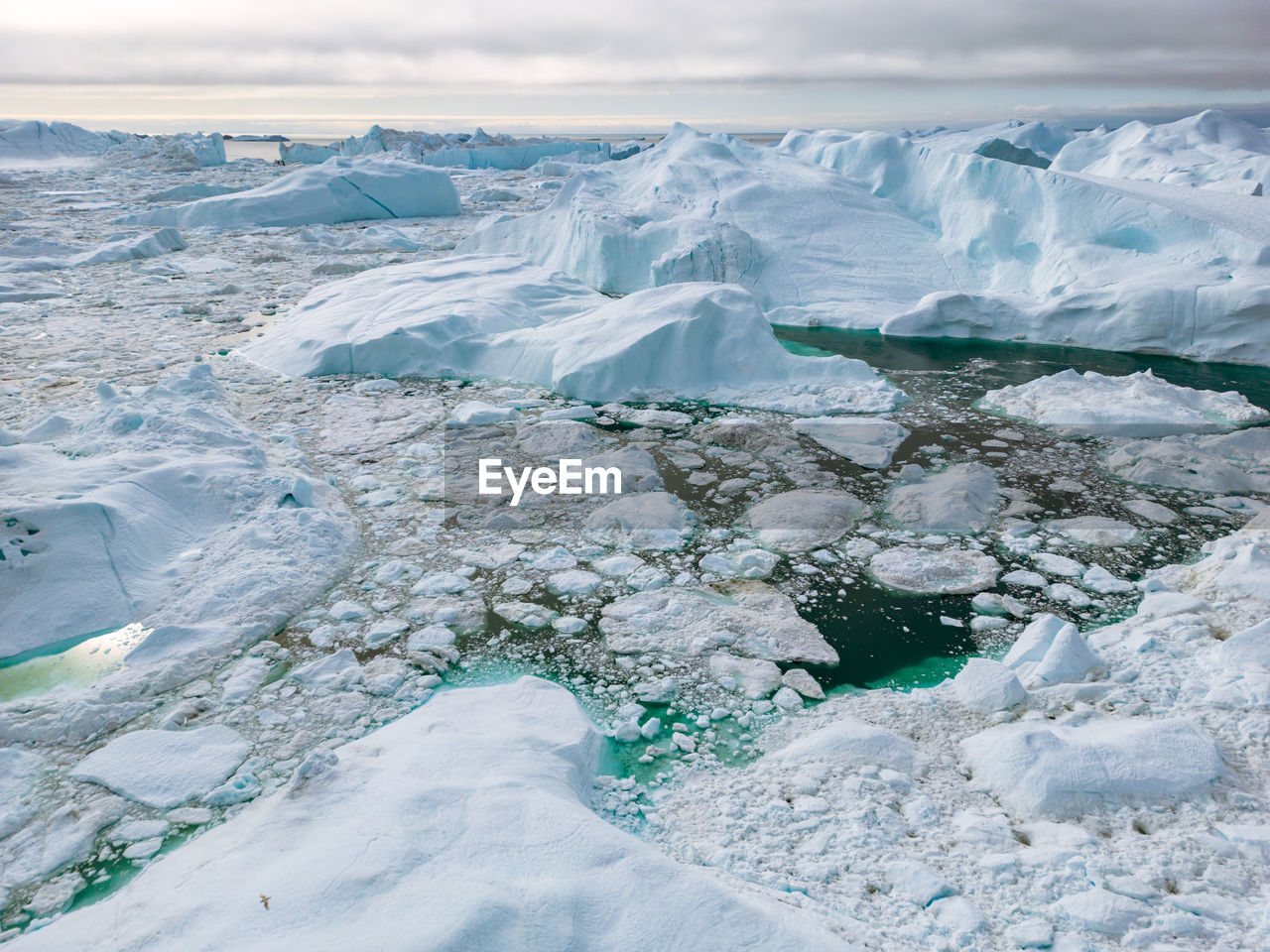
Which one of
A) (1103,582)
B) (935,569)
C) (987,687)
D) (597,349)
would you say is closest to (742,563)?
(935,569)

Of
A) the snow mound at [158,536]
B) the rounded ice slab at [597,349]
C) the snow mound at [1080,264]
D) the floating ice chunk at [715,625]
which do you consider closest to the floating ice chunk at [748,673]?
the floating ice chunk at [715,625]

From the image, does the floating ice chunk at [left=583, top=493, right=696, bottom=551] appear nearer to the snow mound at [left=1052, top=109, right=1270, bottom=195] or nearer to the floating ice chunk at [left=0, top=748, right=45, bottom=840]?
the floating ice chunk at [left=0, top=748, right=45, bottom=840]

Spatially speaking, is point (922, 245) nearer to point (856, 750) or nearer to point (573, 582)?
point (573, 582)

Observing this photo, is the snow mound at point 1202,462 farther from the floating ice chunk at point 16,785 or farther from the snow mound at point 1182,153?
the snow mound at point 1182,153

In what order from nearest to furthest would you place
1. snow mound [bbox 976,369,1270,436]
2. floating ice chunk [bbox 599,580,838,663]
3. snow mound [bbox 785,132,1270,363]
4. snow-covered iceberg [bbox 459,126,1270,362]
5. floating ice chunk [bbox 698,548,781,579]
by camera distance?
floating ice chunk [bbox 599,580,838,663] → floating ice chunk [bbox 698,548,781,579] → snow mound [bbox 976,369,1270,436] → snow mound [bbox 785,132,1270,363] → snow-covered iceberg [bbox 459,126,1270,362]

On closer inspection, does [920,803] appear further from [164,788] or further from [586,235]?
[586,235]

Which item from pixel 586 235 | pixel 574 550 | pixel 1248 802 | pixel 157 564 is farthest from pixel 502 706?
pixel 586 235

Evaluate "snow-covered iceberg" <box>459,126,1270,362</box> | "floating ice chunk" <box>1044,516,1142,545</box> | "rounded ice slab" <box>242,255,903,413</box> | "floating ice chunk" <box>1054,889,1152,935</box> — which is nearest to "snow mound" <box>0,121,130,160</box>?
"snow-covered iceberg" <box>459,126,1270,362</box>
